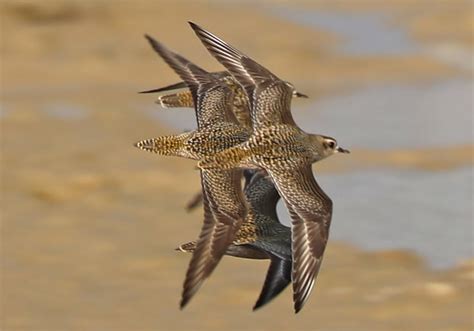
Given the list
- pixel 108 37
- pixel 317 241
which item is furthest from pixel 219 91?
pixel 108 37

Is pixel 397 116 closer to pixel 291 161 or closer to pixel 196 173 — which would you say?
pixel 196 173

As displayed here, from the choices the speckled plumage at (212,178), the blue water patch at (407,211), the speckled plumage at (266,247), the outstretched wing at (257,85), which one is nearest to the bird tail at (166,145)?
the speckled plumage at (212,178)

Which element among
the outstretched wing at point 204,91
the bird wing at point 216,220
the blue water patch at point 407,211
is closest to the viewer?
the bird wing at point 216,220

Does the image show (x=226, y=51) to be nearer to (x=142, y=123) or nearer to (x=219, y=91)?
(x=219, y=91)

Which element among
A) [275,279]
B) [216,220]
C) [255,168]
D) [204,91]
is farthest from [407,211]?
[216,220]

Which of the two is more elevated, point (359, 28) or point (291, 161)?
point (291, 161)

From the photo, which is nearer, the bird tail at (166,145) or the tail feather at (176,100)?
the bird tail at (166,145)

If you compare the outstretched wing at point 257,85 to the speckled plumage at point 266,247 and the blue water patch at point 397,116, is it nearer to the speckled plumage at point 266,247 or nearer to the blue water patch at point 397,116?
the speckled plumage at point 266,247
